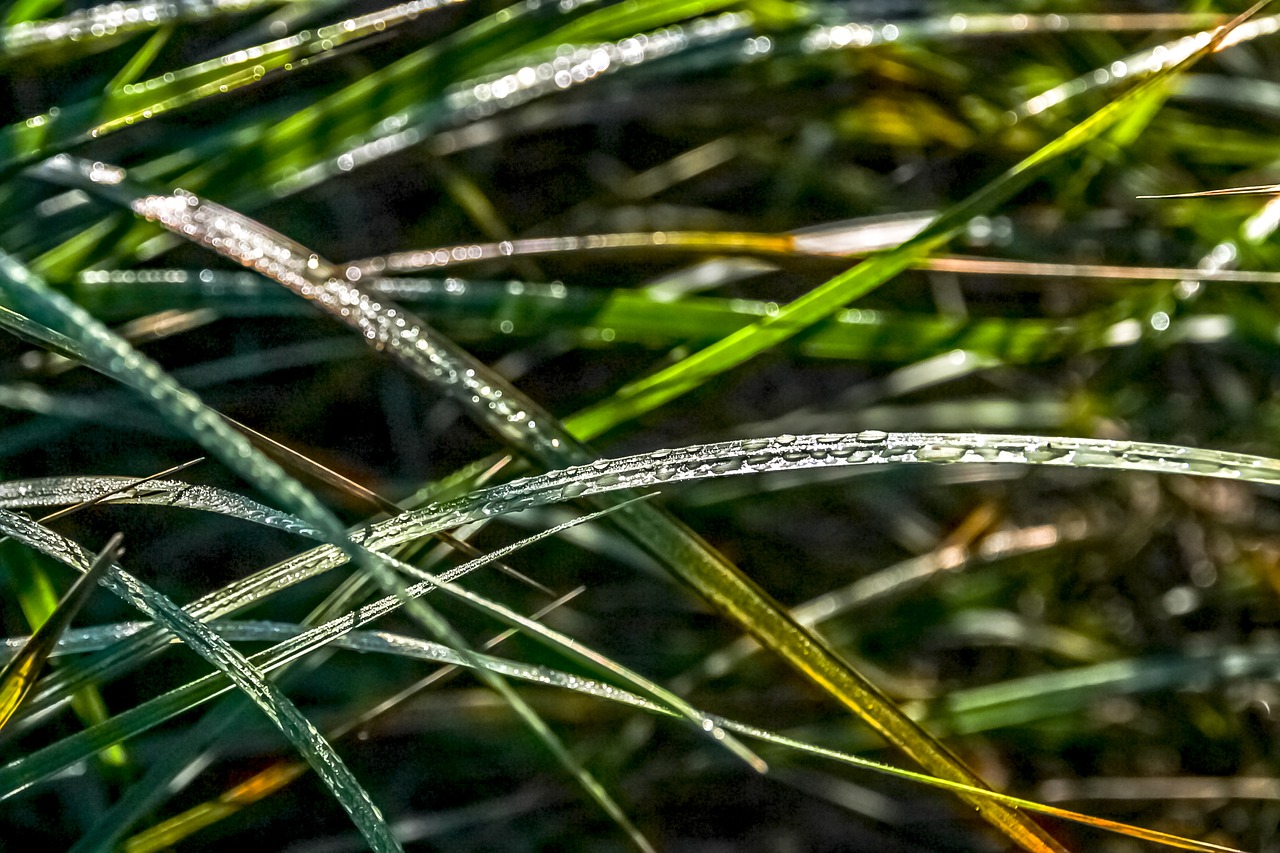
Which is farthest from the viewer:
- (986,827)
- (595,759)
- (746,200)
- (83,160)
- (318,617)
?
(746,200)

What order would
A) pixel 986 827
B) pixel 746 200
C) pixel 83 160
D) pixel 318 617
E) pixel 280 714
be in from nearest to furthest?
pixel 280 714
pixel 318 617
pixel 83 160
pixel 986 827
pixel 746 200

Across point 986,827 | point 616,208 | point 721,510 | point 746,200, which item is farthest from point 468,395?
point 986,827

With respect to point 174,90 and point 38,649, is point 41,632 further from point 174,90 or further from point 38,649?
point 174,90

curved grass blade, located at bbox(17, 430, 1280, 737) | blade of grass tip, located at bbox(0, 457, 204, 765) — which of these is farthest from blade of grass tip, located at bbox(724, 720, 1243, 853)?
blade of grass tip, located at bbox(0, 457, 204, 765)

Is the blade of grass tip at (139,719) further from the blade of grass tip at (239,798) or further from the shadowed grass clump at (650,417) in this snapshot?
the blade of grass tip at (239,798)

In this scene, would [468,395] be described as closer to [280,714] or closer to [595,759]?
[280,714]

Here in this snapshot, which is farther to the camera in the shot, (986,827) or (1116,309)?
(986,827)
